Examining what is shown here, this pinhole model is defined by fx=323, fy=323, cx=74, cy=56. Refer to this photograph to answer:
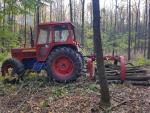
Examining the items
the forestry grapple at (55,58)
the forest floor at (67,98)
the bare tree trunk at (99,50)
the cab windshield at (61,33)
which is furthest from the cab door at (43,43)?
the bare tree trunk at (99,50)

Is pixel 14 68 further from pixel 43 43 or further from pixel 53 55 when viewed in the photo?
pixel 53 55

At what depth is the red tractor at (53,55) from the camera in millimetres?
11797

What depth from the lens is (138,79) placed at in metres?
11.7

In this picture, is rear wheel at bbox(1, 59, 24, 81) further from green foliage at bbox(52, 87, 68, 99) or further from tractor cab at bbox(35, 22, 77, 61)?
green foliage at bbox(52, 87, 68, 99)

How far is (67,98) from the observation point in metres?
9.48

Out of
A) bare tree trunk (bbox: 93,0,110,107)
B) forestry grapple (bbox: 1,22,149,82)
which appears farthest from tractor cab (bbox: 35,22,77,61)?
bare tree trunk (bbox: 93,0,110,107)

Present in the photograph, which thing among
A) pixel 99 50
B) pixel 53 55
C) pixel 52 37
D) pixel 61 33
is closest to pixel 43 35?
pixel 52 37

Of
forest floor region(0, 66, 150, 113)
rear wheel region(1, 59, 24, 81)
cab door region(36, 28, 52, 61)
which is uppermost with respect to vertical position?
cab door region(36, 28, 52, 61)

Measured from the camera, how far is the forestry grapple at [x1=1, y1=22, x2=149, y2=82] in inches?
464

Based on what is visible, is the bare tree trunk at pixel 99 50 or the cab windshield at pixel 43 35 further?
the cab windshield at pixel 43 35

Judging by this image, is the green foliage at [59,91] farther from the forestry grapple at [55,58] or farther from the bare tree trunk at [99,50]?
the bare tree trunk at [99,50]

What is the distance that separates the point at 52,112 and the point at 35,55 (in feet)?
14.5

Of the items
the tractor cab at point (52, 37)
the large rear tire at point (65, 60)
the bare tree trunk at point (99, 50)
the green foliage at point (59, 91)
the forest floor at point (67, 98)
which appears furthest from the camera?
the tractor cab at point (52, 37)

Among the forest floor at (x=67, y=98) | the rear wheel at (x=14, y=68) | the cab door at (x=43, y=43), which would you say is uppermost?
the cab door at (x=43, y=43)
